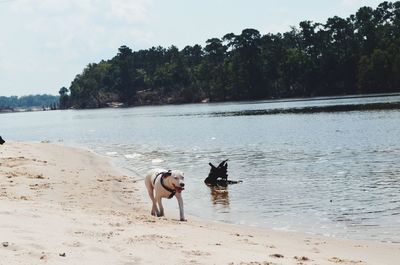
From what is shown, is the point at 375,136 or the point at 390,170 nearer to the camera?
the point at 390,170

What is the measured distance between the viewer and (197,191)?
18.3 meters

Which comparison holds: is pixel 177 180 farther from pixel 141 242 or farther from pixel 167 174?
pixel 141 242

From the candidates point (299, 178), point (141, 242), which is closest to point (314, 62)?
point (299, 178)

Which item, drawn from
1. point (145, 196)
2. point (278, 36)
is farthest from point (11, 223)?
point (278, 36)

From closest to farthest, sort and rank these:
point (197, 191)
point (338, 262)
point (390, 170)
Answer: point (338, 262) < point (197, 191) < point (390, 170)

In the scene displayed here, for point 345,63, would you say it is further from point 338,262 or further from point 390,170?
point 338,262

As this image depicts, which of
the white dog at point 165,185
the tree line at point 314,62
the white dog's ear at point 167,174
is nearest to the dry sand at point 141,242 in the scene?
the white dog at point 165,185

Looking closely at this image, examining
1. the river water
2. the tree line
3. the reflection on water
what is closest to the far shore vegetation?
the tree line

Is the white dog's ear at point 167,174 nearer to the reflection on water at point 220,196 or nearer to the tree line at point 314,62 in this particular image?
the reflection on water at point 220,196

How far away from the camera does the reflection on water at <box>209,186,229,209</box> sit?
16.1m

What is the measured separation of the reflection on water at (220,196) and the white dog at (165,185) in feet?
9.71

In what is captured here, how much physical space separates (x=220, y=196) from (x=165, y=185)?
469cm

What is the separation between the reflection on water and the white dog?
2.96 meters

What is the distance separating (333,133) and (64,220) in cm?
3195
